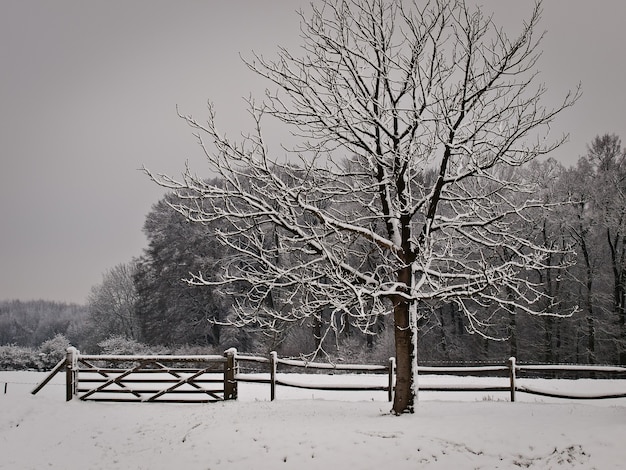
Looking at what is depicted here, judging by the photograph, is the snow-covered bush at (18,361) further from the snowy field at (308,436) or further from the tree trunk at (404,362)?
the tree trunk at (404,362)

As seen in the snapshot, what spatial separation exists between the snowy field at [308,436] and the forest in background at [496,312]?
713 cm

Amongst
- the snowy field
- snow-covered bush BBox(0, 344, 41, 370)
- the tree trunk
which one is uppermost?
the tree trunk

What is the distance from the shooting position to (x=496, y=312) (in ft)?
104

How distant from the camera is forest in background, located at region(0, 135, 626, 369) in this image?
27609mm

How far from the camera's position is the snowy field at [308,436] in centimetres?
830

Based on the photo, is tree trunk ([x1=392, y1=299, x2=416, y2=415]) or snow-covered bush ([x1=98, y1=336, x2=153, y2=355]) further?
snow-covered bush ([x1=98, y1=336, x2=153, y2=355])

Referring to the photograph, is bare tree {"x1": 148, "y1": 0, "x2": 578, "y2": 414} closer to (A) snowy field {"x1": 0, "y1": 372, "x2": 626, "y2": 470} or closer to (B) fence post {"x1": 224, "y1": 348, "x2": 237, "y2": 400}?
(A) snowy field {"x1": 0, "y1": 372, "x2": 626, "y2": 470}

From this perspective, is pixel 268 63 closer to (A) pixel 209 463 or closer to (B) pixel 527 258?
(B) pixel 527 258

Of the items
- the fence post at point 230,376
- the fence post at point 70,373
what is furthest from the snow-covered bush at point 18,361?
the fence post at point 230,376

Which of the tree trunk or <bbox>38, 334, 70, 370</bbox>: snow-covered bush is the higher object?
the tree trunk

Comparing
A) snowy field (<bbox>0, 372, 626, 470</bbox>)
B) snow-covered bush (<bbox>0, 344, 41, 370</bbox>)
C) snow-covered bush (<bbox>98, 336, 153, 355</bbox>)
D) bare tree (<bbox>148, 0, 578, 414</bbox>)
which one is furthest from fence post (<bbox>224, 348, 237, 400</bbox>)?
snow-covered bush (<bbox>98, 336, 153, 355</bbox>)


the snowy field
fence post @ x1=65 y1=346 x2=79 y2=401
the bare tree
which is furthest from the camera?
fence post @ x1=65 y1=346 x2=79 y2=401

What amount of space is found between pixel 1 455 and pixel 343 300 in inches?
Result: 292

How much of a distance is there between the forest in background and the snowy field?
7.13 metres
